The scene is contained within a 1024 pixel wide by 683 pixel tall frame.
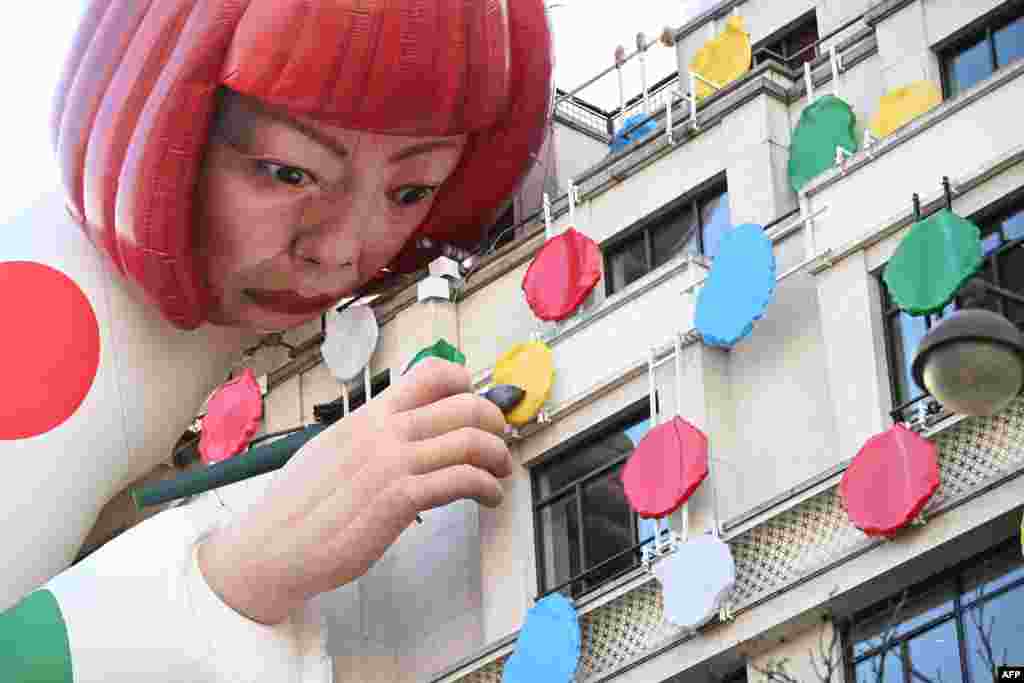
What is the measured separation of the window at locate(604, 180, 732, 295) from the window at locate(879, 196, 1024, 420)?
89.3 inches

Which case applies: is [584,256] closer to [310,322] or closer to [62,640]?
[310,322]

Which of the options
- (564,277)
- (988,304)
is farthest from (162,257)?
(988,304)

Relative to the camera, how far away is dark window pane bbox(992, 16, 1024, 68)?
19.6 m

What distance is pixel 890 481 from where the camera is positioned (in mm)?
17328

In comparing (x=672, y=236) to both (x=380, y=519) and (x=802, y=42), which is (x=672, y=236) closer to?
(x=802, y=42)

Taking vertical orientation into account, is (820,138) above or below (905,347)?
above

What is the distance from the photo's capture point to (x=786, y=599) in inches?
707

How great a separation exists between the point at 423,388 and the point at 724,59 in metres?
4.84

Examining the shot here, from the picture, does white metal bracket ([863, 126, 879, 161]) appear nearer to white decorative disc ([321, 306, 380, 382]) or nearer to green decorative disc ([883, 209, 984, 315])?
green decorative disc ([883, 209, 984, 315])

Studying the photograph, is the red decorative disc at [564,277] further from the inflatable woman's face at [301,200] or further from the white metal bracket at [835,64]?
the white metal bracket at [835,64]

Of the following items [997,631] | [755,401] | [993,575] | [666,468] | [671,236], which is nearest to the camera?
[997,631]

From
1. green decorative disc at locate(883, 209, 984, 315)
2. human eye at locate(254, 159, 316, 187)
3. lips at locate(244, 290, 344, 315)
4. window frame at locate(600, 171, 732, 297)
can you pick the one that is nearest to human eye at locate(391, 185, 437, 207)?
human eye at locate(254, 159, 316, 187)

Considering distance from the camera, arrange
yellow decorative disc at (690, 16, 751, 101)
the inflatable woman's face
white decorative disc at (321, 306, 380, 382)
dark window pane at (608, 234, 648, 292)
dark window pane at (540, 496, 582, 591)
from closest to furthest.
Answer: the inflatable woman's face → dark window pane at (540, 496, 582, 591) → dark window pane at (608, 234, 648, 292) → white decorative disc at (321, 306, 380, 382) → yellow decorative disc at (690, 16, 751, 101)

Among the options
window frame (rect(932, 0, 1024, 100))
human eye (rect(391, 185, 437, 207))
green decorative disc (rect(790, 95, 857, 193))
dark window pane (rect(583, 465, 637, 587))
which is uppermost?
window frame (rect(932, 0, 1024, 100))
